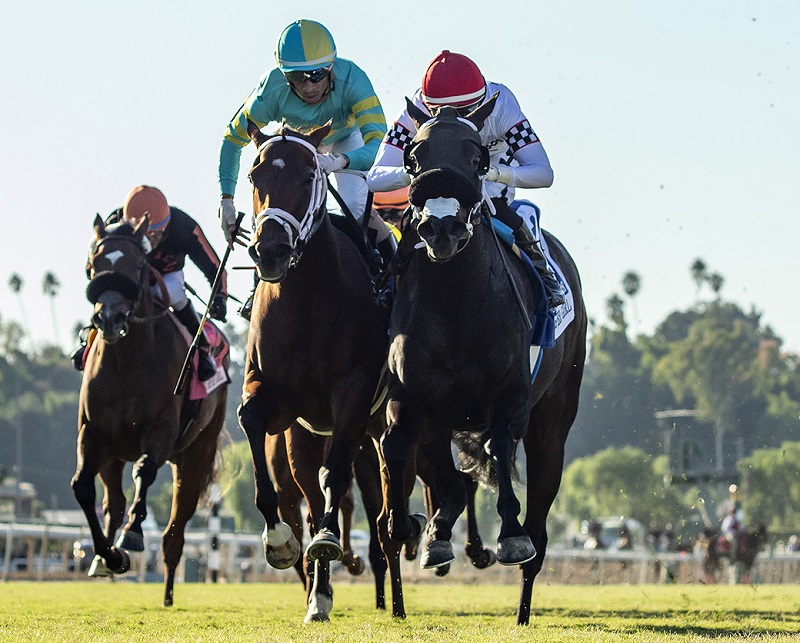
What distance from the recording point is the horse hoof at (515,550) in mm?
7719

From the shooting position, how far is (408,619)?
10.3 m

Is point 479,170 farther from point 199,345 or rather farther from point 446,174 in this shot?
point 199,345

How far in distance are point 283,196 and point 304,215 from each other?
18 cm

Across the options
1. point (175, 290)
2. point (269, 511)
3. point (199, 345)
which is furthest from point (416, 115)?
point (175, 290)

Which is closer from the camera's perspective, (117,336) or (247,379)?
(247,379)

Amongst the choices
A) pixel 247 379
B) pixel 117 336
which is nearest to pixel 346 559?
pixel 117 336

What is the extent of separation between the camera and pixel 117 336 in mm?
11016

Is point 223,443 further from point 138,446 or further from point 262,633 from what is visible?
point 262,633

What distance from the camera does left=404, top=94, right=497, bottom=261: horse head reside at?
7535 millimetres

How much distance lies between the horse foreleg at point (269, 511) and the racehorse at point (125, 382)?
2.31 metres

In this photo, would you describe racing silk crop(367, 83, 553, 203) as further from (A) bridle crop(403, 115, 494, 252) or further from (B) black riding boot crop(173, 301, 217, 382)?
(B) black riding boot crop(173, 301, 217, 382)

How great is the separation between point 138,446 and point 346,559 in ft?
6.04

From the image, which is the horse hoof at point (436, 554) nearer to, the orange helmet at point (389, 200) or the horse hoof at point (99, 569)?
the horse hoof at point (99, 569)

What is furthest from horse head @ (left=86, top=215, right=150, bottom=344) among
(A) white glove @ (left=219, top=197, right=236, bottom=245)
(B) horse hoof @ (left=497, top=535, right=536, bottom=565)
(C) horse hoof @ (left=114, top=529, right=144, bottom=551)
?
(B) horse hoof @ (left=497, top=535, right=536, bottom=565)
